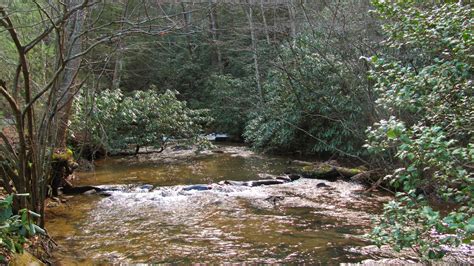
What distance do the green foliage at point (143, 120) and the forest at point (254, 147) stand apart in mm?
56

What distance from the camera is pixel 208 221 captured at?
7.05 meters

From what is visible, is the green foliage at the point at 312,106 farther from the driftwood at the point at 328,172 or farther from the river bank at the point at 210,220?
the river bank at the point at 210,220

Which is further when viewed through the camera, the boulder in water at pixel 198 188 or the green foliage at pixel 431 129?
the boulder in water at pixel 198 188

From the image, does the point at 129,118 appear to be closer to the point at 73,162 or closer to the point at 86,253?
the point at 73,162

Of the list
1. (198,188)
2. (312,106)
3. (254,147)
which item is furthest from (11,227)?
(254,147)

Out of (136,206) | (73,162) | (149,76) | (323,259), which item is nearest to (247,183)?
(136,206)

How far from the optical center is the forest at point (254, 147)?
3.29 metres

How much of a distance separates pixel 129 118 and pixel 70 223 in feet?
24.5

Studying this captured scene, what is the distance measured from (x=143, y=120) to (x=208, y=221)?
814 centimetres

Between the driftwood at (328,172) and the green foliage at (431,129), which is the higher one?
the green foliage at (431,129)

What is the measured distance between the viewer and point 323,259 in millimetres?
5195

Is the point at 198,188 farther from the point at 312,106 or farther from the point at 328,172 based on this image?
the point at 312,106

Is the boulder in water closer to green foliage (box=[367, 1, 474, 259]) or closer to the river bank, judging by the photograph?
the river bank

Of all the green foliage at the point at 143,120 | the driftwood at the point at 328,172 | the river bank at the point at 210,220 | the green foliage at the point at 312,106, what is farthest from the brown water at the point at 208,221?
the green foliage at the point at 143,120
